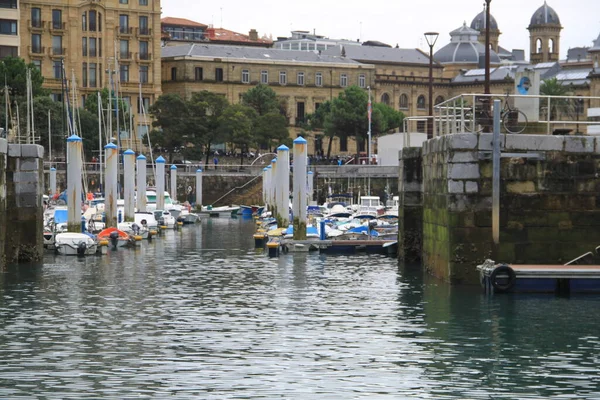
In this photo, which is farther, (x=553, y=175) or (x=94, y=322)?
(x=553, y=175)

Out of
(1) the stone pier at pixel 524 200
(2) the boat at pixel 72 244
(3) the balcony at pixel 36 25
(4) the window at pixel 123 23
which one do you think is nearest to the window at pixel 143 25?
(4) the window at pixel 123 23

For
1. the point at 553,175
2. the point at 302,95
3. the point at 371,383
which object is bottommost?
the point at 371,383

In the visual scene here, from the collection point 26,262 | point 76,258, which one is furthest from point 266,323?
point 76,258

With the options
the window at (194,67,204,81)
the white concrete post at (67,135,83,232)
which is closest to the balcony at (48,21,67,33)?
the window at (194,67,204,81)

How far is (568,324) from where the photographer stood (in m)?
35.7

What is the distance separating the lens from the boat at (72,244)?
59.8 metres

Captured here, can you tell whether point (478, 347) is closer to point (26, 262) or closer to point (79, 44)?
point (26, 262)

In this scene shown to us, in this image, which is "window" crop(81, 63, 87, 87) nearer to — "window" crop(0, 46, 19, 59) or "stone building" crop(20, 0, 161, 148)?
"stone building" crop(20, 0, 161, 148)

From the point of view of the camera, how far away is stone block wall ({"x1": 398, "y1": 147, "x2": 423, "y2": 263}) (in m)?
51.8

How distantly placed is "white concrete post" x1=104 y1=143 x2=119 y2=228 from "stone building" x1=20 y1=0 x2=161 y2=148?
302 feet

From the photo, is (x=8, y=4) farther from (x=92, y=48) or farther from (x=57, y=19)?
(x=92, y=48)

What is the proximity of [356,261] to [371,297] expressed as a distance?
14.9 meters

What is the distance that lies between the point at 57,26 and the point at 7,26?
1480 centimetres

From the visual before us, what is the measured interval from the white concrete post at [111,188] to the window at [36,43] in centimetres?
9830
